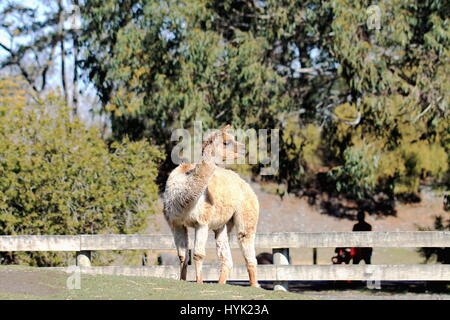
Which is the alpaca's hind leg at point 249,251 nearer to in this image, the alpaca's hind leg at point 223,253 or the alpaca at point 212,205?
the alpaca at point 212,205

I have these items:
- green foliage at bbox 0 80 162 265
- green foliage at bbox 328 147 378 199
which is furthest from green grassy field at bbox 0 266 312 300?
green foliage at bbox 328 147 378 199

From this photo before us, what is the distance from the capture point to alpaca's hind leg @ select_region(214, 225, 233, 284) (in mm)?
10594

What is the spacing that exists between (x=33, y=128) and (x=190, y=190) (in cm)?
634

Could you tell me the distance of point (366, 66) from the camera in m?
18.5

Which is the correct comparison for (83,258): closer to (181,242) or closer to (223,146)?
(181,242)

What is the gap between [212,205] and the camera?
34.6 ft

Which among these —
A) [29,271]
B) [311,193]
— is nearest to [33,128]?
[29,271]

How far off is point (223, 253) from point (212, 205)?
696 mm

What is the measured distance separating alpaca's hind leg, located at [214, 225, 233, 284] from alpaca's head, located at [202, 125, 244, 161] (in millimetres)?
1286

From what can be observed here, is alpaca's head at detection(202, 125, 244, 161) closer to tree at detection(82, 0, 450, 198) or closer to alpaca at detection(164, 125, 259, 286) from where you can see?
alpaca at detection(164, 125, 259, 286)

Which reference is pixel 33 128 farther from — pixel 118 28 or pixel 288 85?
pixel 288 85

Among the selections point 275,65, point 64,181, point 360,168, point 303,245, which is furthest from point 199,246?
point 275,65

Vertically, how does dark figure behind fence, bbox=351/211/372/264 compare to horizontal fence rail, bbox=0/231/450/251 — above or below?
below

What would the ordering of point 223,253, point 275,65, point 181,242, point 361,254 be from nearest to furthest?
point 181,242
point 223,253
point 361,254
point 275,65
